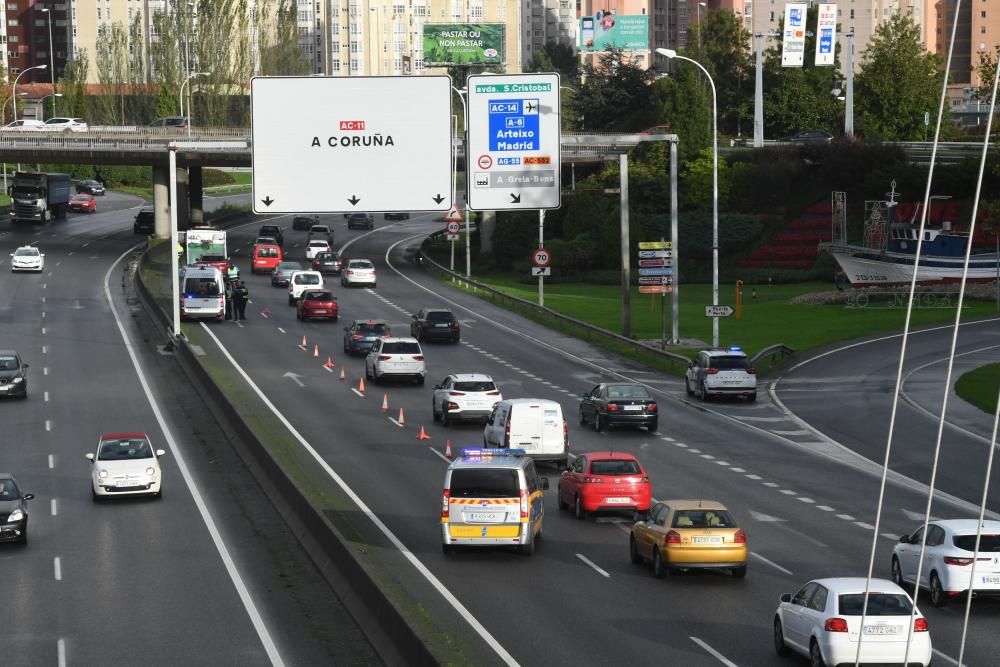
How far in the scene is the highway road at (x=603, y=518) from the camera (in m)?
21.6

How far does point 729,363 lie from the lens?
50812mm

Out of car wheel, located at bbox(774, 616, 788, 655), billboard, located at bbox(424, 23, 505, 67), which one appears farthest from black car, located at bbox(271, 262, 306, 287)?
billboard, located at bbox(424, 23, 505, 67)

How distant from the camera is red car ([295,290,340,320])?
70625 mm

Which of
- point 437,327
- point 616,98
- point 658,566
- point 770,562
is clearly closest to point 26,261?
→ point 437,327

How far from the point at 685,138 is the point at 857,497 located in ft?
237

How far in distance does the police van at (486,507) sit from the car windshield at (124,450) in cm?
1072

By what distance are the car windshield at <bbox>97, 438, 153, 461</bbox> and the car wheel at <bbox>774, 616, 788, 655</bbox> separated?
18837 millimetres

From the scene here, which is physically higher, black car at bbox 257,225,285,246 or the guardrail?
black car at bbox 257,225,285,246

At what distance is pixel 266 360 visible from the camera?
58.6 m

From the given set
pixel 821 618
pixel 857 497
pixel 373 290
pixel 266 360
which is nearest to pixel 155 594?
pixel 821 618

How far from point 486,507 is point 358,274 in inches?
2375

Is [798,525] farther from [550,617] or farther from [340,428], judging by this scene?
[340,428]

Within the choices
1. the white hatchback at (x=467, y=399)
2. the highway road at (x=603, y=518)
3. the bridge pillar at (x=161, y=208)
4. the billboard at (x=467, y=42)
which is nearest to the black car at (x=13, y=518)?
the highway road at (x=603, y=518)

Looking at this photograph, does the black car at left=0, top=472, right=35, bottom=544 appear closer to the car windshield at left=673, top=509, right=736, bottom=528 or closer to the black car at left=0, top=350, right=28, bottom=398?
the car windshield at left=673, top=509, right=736, bottom=528
